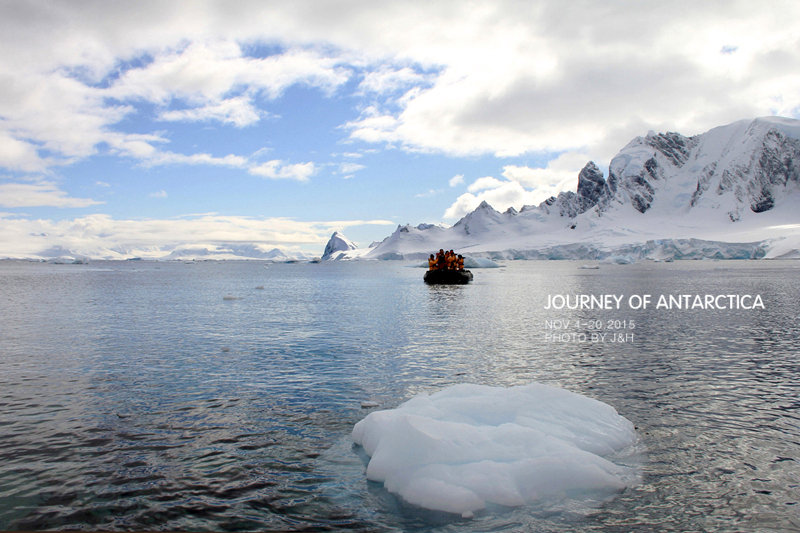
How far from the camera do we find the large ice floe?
6.74 metres

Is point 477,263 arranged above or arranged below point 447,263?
below

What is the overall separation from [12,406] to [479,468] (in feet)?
35.7

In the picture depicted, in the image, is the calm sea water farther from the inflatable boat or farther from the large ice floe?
the inflatable boat

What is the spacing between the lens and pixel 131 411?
10.7 metres

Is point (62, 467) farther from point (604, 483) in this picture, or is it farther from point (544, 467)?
point (604, 483)

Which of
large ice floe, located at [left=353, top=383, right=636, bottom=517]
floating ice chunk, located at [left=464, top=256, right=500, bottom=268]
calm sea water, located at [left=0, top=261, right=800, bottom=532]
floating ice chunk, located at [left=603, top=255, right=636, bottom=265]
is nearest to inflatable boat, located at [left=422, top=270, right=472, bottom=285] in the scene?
calm sea water, located at [left=0, top=261, right=800, bottom=532]

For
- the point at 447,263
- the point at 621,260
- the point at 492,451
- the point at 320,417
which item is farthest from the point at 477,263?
the point at 492,451

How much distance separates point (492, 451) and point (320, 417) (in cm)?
434

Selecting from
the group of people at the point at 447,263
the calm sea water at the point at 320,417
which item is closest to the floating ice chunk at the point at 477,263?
the group of people at the point at 447,263

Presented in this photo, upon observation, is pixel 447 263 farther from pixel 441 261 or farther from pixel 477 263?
pixel 477 263

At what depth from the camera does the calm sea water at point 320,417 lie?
6.39 metres

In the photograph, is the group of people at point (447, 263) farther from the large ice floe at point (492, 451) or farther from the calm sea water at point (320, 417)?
the large ice floe at point (492, 451)

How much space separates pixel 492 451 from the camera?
743cm

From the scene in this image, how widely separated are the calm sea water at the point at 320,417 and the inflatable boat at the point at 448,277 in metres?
39.4
